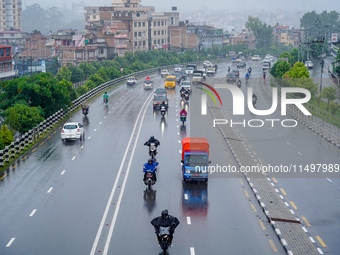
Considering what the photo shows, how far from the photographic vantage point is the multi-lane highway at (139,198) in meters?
26.4

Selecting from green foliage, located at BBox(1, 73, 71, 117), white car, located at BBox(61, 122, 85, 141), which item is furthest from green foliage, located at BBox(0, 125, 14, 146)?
green foliage, located at BBox(1, 73, 71, 117)

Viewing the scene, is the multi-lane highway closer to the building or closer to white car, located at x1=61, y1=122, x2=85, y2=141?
white car, located at x1=61, y1=122, x2=85, y2=141

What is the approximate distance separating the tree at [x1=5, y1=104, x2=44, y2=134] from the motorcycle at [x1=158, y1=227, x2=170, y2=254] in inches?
1094

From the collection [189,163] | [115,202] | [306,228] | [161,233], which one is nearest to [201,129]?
[189,163]

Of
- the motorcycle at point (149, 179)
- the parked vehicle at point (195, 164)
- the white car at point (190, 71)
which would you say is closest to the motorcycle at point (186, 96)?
the parked vehicle at point (195, 164)

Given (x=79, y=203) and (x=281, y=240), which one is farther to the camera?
(x=79, y=203)

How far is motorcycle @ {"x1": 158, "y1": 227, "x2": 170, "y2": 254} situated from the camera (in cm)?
2475

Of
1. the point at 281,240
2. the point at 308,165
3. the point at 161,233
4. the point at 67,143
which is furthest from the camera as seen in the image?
the point at 67,143

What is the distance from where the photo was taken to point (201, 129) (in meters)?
56.6

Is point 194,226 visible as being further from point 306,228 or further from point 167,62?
point 167,62

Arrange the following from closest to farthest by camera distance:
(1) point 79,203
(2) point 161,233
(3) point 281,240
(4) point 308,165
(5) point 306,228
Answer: (2) point 161,233, (3) point 281,240, (5) point 306,228, (1) point 79,203, (4) point 308,165

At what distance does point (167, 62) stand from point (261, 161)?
99.5 metres

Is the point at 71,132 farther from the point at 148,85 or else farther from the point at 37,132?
the point at 148,85

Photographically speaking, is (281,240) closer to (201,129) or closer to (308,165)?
(308,165)
